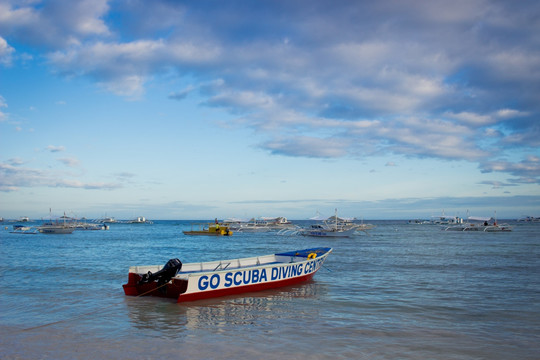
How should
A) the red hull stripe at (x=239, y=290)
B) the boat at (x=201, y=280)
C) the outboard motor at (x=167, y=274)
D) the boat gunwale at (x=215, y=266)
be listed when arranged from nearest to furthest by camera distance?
the red hull stripe at (x=239, y=290), the boat at (x=201, y=280), the outboard motor at (x=167, y=274), the boat gunwale at (x=215, y=266)

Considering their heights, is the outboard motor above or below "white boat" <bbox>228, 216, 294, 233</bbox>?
above

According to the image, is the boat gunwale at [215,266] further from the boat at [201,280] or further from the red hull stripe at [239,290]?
the red hull stripe at [239,290]

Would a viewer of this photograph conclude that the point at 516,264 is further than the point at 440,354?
Yes

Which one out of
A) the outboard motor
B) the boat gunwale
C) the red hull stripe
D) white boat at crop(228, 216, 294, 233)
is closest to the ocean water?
the red hull stripe

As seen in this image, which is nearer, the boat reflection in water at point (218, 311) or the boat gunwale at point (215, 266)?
the boat reflection in water at point (218, 311)

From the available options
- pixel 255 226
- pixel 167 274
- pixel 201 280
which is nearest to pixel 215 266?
pixel 167 274

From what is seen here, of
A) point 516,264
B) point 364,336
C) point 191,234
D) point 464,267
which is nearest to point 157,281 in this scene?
point 364,336

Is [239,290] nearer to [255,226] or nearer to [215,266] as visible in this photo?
[215,266]

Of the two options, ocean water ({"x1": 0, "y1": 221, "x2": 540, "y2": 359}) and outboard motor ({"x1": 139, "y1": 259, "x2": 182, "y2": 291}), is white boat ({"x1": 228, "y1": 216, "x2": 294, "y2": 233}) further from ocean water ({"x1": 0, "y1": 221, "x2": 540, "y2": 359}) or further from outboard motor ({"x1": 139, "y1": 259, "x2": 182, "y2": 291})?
outboard motor ({"x1": 139, "y1": 259, "x2": 182, "y2": 291})

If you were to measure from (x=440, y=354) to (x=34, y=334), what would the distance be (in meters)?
10.00

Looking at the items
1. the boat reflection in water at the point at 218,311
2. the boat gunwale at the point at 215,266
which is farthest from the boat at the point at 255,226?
the boat reflection in water at the point at 218,311

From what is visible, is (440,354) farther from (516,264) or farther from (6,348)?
(516,264)

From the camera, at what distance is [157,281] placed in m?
14.4

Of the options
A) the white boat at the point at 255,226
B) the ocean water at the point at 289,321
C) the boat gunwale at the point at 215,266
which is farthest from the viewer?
the white boat at the point at 255,226
